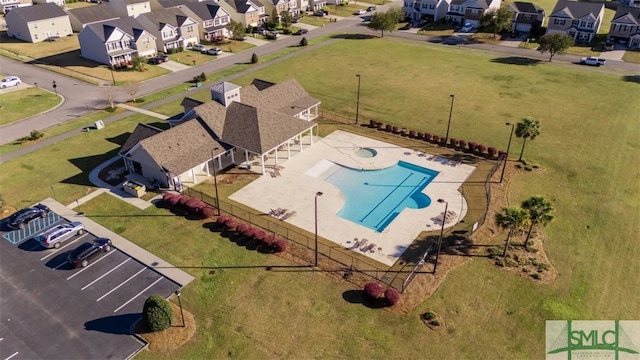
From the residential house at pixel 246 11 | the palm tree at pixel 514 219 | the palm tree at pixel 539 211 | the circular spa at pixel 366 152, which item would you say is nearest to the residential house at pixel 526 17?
the residential house at pixel 246 11

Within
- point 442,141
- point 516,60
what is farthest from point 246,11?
point 442,141

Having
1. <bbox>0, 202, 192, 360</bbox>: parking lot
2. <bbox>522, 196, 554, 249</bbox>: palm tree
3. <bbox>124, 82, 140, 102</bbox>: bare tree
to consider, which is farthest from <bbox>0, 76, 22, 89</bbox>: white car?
<bbox>522, 196, 554, 249</bbox>: palm tree

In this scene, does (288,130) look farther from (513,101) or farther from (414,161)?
(513,101)

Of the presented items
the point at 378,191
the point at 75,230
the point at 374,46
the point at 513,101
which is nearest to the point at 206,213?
the point at 75,230

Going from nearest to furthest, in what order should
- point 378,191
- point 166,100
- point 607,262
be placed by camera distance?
1. point 607,262
2. point 378,191
3. point 166,100

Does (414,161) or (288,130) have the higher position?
(288,130)

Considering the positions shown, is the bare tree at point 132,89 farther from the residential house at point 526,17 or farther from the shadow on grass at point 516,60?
the residential house at point 526,17

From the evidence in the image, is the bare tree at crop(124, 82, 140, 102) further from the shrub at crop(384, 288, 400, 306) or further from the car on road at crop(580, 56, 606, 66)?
the car on road at crop(580, 56, 606, 66)

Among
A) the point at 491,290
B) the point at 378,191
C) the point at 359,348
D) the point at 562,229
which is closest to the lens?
the point at 359,348
